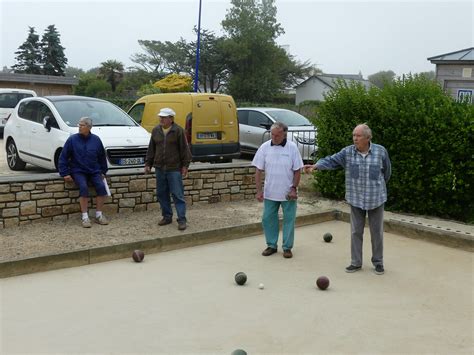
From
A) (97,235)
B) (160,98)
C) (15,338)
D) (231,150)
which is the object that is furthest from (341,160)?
(160,98)

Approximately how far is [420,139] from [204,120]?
4.87 m

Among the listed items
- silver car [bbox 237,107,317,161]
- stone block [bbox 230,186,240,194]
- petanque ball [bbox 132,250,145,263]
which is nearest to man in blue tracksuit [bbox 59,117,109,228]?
petanque ball [bbox 132,250,145,263]

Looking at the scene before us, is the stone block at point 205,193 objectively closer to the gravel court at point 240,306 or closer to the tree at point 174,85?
the gravel court at point 240,306

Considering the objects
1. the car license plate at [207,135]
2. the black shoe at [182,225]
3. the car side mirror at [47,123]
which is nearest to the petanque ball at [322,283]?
the black shoe at [182,225]

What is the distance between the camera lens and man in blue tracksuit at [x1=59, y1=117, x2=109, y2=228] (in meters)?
7.35

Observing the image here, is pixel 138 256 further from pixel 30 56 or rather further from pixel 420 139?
pixel 30 56

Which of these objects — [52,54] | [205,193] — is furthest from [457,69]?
[52,54]

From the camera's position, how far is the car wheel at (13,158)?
11.3 m

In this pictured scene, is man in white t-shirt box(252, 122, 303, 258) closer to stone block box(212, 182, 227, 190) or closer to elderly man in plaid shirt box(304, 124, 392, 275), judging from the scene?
elderly man in plaid shirt box(304, 124, 392, 275)

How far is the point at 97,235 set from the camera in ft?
23.1

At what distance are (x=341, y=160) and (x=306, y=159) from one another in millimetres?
6712

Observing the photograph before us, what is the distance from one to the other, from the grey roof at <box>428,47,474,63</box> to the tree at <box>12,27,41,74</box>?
2183 inches

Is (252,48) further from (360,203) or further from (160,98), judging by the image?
(360,203)

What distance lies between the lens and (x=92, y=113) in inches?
398
